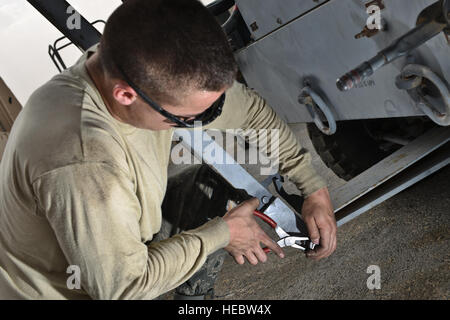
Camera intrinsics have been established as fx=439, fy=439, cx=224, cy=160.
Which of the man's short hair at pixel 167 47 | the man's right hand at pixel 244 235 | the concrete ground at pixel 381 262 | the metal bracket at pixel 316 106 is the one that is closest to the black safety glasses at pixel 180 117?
the man's short hair at pixel 167 47


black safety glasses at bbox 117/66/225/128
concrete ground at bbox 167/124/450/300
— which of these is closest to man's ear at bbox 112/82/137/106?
black safety glasses at bbox 117/66/225/128

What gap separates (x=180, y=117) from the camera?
3.73 feet

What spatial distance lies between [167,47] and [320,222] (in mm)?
871

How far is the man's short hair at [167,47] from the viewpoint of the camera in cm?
99

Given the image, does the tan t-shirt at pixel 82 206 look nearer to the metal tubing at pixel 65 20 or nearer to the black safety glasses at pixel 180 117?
the black safety glasses at pixel 180 117

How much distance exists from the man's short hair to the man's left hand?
72 centimetres

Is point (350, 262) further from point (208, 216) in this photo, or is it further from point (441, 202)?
point (208, 216)

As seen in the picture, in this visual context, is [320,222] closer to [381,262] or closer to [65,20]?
[381,262]

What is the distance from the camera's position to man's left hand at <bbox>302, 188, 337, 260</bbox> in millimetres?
1554

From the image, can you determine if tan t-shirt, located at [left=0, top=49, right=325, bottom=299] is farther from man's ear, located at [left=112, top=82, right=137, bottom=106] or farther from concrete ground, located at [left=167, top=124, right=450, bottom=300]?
concrete ground, located at [left=167, top=124, right=450, bottom=300]

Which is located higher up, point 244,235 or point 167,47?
point 167,47

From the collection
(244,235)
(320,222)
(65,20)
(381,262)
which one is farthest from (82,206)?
(65,20)

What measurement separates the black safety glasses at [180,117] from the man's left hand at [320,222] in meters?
0.57

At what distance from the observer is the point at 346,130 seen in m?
2.08
